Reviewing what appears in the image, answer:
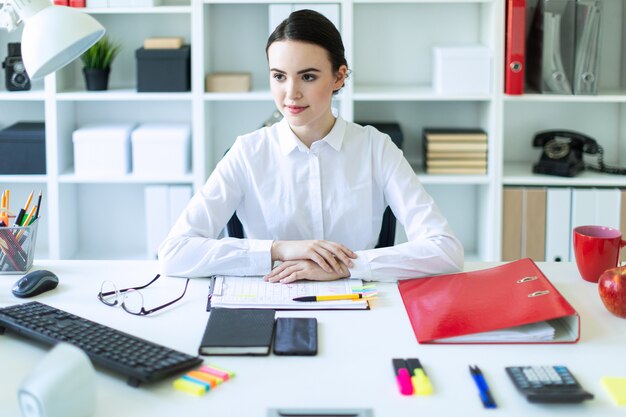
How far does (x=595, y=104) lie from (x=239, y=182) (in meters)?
2.01

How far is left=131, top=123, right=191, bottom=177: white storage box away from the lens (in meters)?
3.44

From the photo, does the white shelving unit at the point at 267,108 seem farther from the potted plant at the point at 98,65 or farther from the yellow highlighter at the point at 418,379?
the yellow highlighter at the point at 418,379

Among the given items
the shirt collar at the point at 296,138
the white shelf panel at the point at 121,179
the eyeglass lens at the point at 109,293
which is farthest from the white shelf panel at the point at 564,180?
the eyeglass lens at the point at 109,293

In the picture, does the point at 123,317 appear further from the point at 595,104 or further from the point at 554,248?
the point at 595,104

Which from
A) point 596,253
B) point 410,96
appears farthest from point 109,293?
point 410,96

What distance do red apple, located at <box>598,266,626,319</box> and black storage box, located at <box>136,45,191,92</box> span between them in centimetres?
213

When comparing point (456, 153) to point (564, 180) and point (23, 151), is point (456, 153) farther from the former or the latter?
point (23, 151)

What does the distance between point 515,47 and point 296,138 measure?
1417 mm

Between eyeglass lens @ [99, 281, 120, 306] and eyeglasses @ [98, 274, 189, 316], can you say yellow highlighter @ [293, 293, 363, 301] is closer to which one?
eyeglasses @ [98, 274, 189, 316]

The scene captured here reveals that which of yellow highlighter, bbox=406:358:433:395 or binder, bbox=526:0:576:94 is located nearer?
yellow highlighter, bbox=406:358:433:395

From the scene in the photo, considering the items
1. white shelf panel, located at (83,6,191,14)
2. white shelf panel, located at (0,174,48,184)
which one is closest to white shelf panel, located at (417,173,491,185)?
white shelf panel, located at (83,6,191,14)

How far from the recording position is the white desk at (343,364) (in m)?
1.24

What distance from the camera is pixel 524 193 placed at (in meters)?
3.42

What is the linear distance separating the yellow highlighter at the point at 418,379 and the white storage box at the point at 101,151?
2305mm
